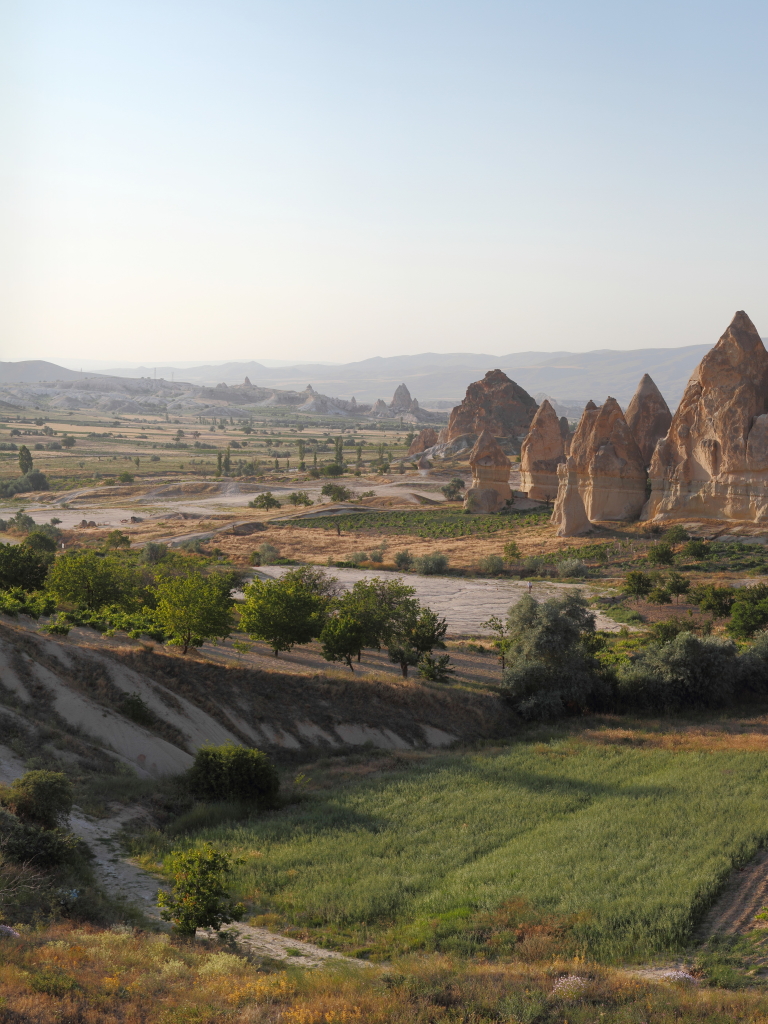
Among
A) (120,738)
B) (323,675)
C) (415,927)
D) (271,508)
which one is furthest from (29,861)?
(271,508)

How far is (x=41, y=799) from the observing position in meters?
13.4

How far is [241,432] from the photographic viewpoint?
190 metres

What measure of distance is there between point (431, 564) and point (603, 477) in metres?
14.1

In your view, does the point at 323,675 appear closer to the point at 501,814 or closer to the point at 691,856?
the point at 501,814

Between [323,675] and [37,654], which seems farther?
[323,675]

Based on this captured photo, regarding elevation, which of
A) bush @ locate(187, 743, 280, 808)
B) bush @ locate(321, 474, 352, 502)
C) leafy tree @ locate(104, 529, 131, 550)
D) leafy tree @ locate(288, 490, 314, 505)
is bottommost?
bush @ locate(187, 743, 280, 808)

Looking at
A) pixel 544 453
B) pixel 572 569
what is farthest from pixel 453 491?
pixel 572 569

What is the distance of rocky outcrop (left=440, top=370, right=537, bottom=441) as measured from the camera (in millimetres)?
113062

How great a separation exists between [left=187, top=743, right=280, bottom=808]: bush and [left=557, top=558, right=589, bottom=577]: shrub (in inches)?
1194

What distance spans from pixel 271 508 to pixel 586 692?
5347 centimetres

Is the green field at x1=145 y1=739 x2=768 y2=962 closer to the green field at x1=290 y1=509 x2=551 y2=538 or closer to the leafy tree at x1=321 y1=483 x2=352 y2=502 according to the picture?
the green field at x1=290 y1=509 x2=551 y2=538

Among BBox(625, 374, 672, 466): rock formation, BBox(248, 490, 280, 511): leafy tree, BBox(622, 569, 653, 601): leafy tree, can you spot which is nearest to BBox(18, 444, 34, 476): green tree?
BBox(248, 490, 280, 511): leafy tree

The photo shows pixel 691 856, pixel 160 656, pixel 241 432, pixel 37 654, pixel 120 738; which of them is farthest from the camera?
pixel 241 432

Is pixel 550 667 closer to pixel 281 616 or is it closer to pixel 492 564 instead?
pixel 281 616
